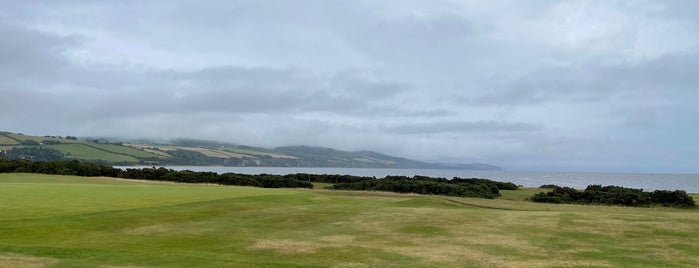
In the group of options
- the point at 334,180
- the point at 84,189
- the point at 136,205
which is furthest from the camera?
the point at 334,180

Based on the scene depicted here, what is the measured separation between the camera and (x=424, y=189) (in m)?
61.0

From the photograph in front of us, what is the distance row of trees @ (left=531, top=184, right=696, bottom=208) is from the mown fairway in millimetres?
20557

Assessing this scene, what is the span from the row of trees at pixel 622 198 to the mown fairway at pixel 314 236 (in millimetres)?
20557

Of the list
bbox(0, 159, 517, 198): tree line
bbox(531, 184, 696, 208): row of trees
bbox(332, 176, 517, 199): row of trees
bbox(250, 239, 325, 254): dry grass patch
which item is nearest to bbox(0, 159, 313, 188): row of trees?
bbox(0, 159, 517, 198): tree line

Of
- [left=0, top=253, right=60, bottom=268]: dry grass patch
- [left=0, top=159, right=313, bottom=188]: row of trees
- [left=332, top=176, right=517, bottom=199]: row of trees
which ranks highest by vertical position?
[left=332, top=176, right=517, bottom=199]: row of trees

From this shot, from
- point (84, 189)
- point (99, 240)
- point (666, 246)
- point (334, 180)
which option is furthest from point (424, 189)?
point (99, 240)

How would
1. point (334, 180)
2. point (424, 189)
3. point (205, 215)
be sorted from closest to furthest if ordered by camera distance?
point (205, 215) < point (424, 189) < point (334, 180)

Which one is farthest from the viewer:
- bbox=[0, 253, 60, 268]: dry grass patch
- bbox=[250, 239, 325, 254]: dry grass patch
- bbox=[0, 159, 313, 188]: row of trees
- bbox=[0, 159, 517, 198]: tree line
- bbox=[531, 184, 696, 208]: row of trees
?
bbox=[0, 159, 313, 188]: row of trees

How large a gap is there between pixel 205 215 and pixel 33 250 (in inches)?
436

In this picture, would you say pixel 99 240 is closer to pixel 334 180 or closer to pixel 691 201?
pixel 691 201

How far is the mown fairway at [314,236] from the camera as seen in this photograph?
1850 centimetres

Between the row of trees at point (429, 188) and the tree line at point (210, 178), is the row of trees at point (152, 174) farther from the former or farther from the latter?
the row of trees at point (429, 188)

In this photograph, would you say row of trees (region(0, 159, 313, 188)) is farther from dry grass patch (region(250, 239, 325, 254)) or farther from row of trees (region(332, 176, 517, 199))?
dry grass patch (region(250, 239, 325, 254))

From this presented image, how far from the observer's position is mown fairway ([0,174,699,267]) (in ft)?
60.7
